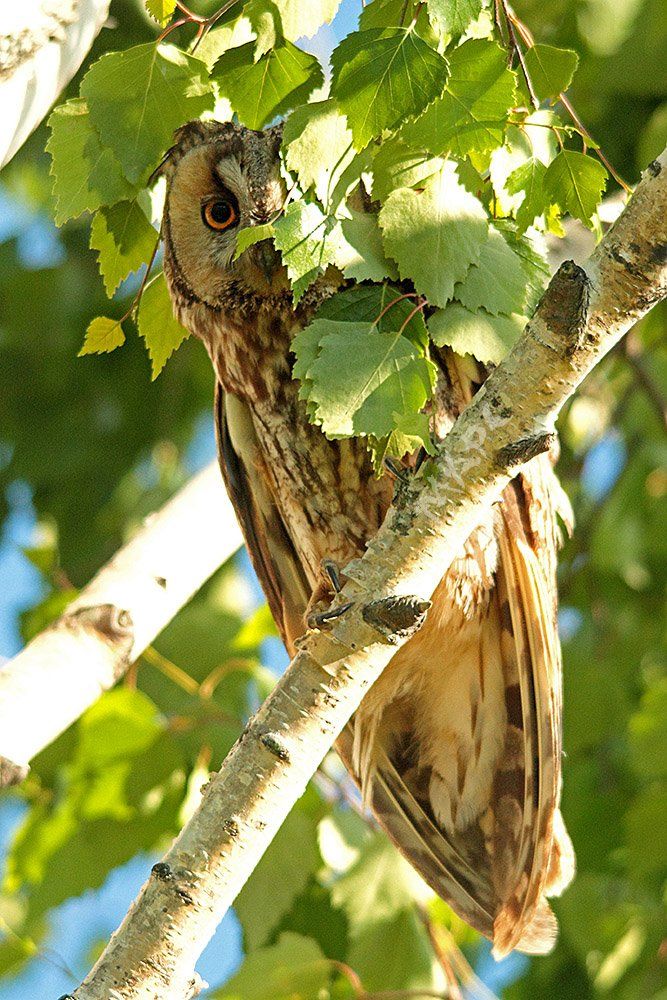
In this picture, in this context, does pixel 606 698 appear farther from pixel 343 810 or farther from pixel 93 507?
pixel 93 507

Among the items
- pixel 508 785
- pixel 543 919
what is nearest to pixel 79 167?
pixel 508 785

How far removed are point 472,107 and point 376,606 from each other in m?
0.53

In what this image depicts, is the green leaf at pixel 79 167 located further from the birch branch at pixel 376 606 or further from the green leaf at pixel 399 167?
the birch branch at pixel 376 606

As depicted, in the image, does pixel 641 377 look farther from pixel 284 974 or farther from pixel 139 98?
pixel 139 98

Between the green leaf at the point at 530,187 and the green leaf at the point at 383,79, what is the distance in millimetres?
188

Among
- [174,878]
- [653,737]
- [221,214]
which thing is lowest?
[653,737]

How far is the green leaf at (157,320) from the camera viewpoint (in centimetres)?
167

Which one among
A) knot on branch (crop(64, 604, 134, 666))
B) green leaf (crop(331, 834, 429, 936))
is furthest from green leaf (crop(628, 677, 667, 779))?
knot on branch (crop(64, 604, 134, 666))

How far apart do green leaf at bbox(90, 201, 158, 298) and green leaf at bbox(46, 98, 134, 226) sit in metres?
0.08

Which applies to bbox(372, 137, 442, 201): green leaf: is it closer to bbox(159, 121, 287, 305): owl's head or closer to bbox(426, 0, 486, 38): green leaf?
bbox(426, 0, 486, 38): green leaf

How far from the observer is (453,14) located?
118 centimetres

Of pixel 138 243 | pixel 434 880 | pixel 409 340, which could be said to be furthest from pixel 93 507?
pixel 409 340

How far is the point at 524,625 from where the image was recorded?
1.94 metres

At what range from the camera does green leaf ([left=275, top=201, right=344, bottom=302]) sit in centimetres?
128
